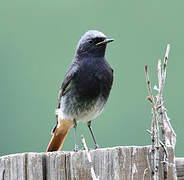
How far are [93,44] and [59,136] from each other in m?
1.09

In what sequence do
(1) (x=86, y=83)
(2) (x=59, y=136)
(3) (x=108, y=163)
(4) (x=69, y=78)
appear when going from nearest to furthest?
(3) (x=108, y=163)
(1) (x=86, y=83)
(4) (x=69, y=78)
(2) (x=59, y=136)

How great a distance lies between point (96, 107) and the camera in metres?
6.37

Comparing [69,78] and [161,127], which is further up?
[69,78]

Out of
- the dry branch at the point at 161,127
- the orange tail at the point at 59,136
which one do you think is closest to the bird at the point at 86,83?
the orange tail at the point at 59,136

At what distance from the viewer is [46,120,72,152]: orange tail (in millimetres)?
6227

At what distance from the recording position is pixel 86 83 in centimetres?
617

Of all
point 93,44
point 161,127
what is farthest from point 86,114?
point 161,127

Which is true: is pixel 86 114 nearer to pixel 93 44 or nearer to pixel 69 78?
pixel 69 78

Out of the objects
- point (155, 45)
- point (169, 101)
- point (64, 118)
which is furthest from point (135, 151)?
point (155, 45)

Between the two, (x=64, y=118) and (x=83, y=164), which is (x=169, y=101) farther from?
(x=83, y=164)

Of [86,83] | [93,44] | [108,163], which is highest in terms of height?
[93,44]

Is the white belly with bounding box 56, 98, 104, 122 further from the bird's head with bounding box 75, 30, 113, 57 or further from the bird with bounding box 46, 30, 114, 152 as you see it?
the bird's head with bounding box 75, 30, 113, 57

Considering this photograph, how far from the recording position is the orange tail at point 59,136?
623 cm

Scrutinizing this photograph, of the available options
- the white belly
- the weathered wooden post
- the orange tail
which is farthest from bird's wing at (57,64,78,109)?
the weathered wooden post
